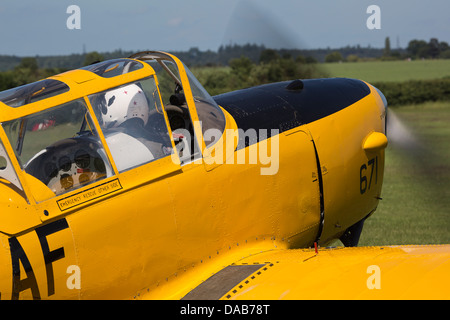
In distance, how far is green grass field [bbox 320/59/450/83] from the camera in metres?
46.8

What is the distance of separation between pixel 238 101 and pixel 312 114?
739mm

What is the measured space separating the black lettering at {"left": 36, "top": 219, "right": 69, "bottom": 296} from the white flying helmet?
2.94ft

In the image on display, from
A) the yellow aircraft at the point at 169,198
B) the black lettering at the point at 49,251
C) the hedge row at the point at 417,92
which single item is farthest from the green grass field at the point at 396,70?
the black lettering at the point at 49,251

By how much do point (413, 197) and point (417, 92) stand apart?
21321 millimetres

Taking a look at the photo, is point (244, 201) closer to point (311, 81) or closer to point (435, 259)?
point (435, 259)

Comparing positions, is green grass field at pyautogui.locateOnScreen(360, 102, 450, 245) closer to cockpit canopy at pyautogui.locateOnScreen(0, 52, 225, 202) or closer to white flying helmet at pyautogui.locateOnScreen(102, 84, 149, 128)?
cockpit canopy at pyautogui.locateOnScreen(0, 52, 225, 202)

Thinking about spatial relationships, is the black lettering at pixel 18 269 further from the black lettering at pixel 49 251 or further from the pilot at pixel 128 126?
the pilot at pixel 128 126

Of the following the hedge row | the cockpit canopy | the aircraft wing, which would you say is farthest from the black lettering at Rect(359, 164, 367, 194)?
the hedge row

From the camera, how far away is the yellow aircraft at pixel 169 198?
13.1ft

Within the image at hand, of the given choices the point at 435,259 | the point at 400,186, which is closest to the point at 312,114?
the point at 435,259

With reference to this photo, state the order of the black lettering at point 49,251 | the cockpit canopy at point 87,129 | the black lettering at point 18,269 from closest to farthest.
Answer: the black lettering at point 18,269
the black lettering at point 49,251
the cockpit canopy at point 87,129

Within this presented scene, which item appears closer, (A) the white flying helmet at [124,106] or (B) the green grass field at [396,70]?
(A) the white flying helmet at [124,106]

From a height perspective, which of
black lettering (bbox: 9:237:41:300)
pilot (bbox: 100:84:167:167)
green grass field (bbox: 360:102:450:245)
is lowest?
green grass field (bbox: 360:102:450:245)
